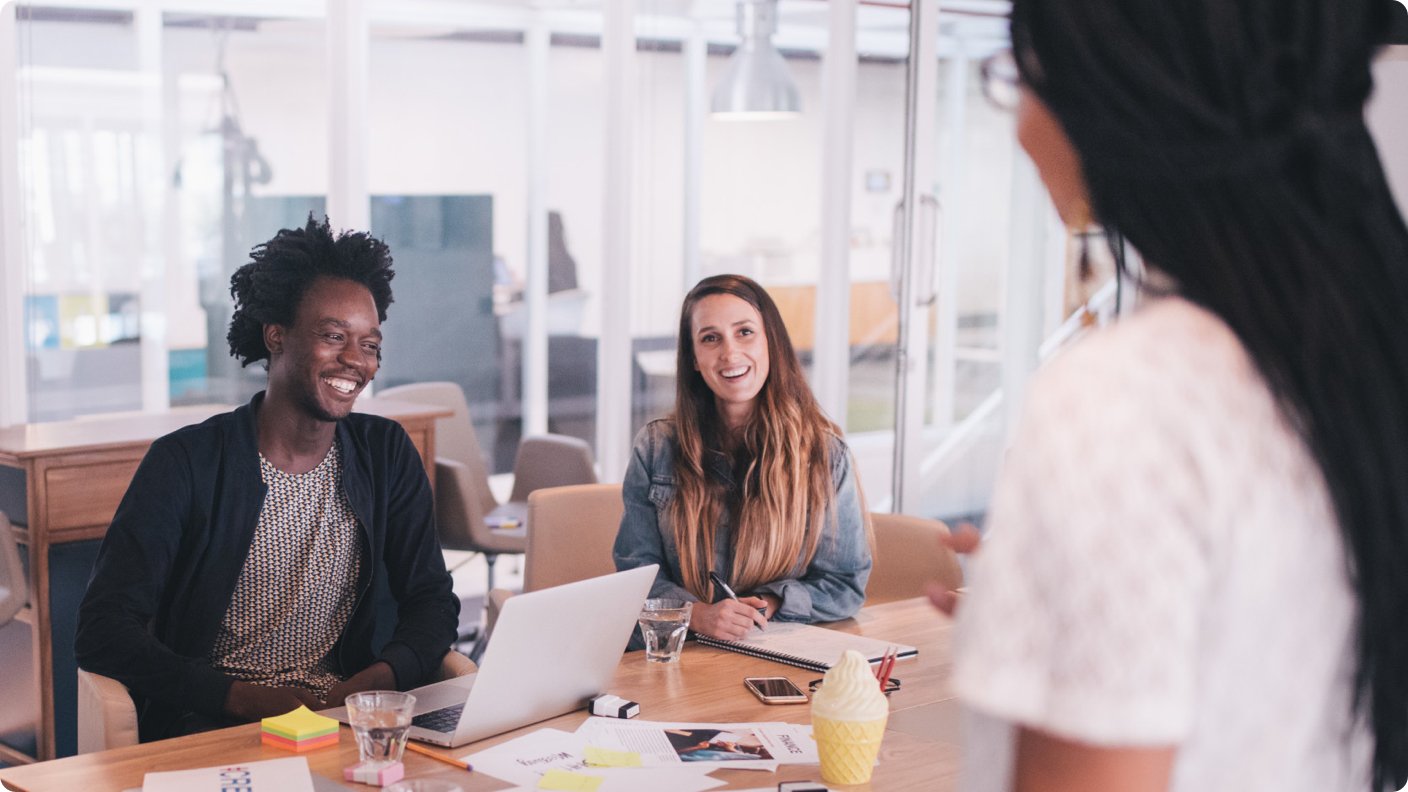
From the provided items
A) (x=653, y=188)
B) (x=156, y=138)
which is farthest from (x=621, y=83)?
(x=156, y=138)

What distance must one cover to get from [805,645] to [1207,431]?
5.66 ft

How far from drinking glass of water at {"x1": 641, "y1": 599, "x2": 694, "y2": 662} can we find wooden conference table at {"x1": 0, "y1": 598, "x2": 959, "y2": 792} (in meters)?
0.03

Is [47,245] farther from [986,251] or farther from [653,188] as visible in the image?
[986,251]

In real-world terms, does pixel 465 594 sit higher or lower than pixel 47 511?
lower

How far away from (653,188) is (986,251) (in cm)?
145

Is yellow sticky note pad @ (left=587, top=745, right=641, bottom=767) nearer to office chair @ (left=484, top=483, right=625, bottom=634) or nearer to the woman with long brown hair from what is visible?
the woman with long brown hair

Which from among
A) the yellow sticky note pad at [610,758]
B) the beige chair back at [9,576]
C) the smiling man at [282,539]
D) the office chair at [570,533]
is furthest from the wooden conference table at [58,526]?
the yellow sticky note pad at [610,758]

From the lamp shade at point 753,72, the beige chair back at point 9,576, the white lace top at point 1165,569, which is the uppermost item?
the lamp shade at point 753,72

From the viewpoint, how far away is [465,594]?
576 cm

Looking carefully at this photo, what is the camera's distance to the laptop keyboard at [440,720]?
6.26ft

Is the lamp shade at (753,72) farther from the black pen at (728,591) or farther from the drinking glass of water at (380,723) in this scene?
A: the drinking glass of water at (380,723)

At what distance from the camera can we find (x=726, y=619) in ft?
8.03

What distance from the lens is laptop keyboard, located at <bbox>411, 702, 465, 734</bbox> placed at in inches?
75.1

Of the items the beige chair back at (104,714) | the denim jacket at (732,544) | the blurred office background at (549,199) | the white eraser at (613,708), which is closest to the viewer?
the white eraser at (613,708)
